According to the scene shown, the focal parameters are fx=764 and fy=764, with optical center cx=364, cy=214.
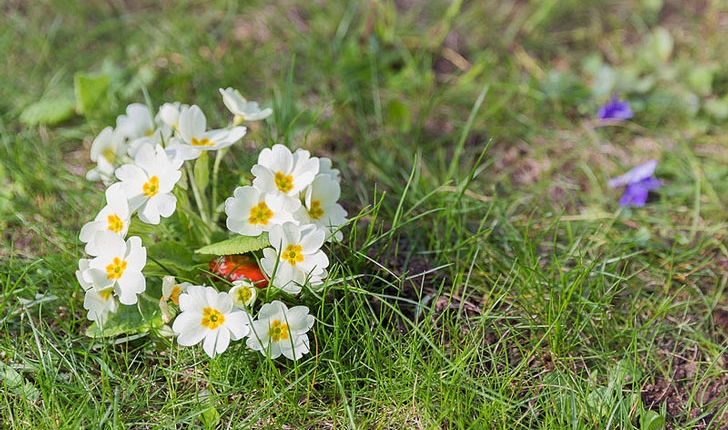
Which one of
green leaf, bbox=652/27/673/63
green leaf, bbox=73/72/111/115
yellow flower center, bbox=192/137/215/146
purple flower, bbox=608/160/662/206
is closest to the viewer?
yellow flower center, bbox=192/137/215/146

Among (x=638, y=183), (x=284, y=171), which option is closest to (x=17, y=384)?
(x=284, y=171)

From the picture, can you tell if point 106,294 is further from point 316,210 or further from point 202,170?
point 316,210

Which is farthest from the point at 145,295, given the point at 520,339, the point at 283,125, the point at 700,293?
the point at 700,293

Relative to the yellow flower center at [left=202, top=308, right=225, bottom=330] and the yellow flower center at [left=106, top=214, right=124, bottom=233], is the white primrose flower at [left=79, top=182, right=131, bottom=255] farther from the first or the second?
the yellow flower center at [left=202, top=308, right=225, bottom=330]

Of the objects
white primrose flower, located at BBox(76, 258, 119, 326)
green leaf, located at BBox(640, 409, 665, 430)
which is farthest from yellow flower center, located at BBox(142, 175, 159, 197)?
green leaf, located at BBox(640, 409, 665, 430)

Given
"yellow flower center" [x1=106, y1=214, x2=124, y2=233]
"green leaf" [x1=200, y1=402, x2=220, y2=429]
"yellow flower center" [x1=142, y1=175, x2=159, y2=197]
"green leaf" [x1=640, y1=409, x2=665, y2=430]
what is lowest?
"green leaf" [x1=640, y1=409, x2=665, y2=430]

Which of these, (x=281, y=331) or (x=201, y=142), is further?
(x=201, y=142)

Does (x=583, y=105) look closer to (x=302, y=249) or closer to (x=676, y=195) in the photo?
(x=676, y=195)

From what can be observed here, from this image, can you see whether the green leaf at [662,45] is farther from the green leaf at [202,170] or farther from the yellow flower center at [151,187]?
the yellow flower center at [151,187]
